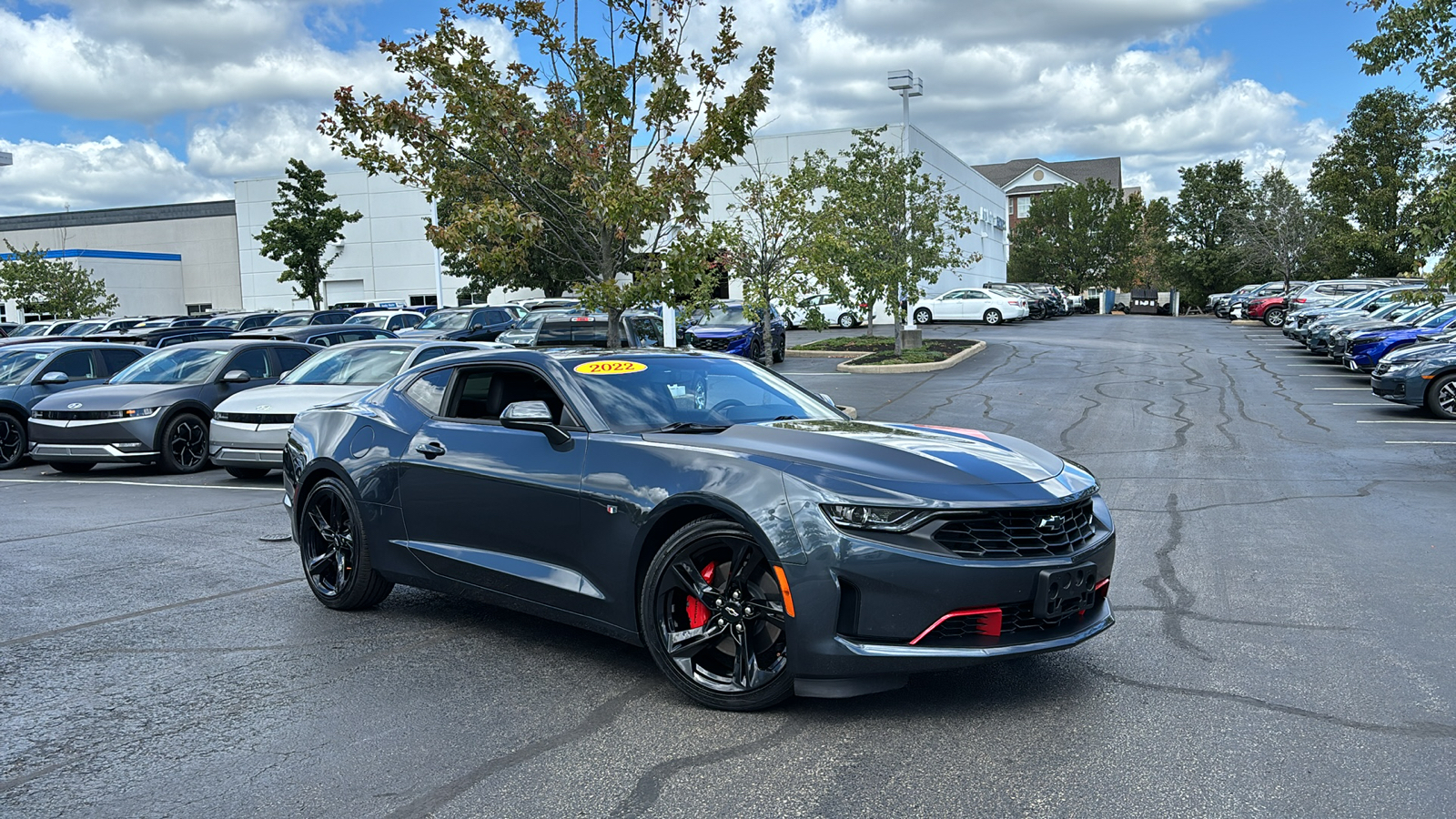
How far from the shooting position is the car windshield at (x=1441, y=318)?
2159 centimetres

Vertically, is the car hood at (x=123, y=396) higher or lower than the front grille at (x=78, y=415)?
higher

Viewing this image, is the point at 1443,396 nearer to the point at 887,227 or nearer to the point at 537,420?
the point at 887,227

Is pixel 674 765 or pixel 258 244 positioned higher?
pixel 258 244

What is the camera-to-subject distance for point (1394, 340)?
2139cm

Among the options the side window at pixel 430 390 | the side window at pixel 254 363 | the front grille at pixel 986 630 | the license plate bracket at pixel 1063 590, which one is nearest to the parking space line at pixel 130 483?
the side window at pixel 254 363

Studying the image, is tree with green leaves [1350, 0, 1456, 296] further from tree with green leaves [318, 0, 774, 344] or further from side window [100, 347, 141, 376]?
side window [100, 347, 141, 376]

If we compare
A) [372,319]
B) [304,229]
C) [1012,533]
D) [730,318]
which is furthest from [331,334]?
[304,229]

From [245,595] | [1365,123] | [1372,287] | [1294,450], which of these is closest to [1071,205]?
[1365,123]

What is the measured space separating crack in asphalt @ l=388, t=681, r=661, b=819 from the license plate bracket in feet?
5.60

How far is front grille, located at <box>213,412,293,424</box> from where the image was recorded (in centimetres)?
1225

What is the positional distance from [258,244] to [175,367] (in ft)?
181

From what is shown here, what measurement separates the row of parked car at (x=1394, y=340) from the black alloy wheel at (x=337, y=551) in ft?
47.4

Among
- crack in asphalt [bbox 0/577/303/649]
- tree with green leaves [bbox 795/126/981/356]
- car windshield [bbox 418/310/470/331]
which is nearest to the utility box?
tree with green leaves [bbox 795/126/981/356]

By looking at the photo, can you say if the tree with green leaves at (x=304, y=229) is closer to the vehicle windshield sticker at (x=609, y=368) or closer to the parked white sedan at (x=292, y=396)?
the parked white sedan at (x=292, y=396)
